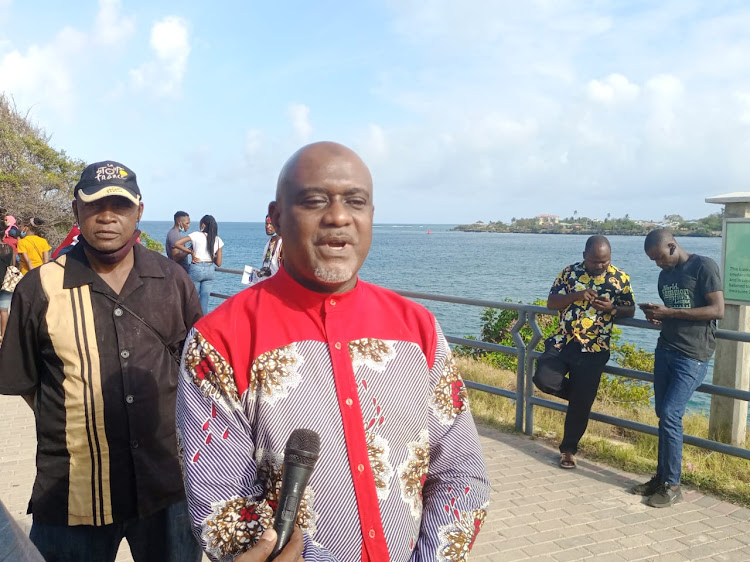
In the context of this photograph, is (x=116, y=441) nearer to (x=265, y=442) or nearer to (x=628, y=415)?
(x=265, y=442)

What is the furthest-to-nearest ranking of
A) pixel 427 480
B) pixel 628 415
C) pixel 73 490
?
pixel 628 415 → pixel 73 490 → pixel 427 480

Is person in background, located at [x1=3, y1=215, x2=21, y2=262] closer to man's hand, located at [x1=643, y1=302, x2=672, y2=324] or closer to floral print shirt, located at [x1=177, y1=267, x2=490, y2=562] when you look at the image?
man's hand, located at [x1=643, y1=302, x2=672, y2=324]

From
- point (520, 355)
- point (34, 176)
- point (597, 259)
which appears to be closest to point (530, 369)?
point (520, 355)

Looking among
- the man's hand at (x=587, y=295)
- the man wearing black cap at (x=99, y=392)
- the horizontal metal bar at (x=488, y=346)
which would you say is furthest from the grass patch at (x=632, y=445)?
the man wearing black cap at (x=99, y=392)

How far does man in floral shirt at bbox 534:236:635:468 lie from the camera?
17.6 ft

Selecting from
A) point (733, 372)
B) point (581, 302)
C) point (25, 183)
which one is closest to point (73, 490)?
point (581, 302)

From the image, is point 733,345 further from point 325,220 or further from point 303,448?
point 303,448

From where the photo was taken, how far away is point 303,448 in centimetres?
146

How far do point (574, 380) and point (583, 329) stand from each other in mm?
435

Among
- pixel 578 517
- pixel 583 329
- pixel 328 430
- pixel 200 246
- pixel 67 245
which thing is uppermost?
pixel 67 245

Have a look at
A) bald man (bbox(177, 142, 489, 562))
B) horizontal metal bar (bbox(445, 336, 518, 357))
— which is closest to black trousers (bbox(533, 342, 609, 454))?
horizontal metal bar (bbox(445, 336, 518, 357))

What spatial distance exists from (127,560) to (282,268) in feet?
9.90

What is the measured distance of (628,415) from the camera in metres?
7.30

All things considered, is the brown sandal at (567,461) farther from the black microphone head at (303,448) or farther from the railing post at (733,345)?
the black microphone head at (303,448)
